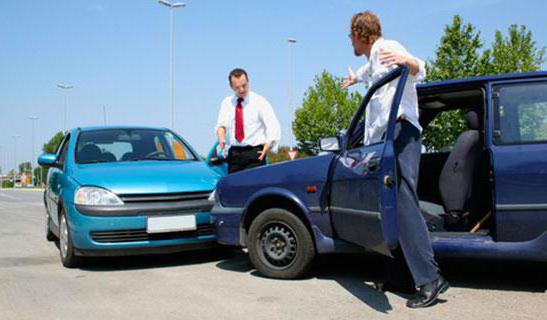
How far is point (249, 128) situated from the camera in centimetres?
617

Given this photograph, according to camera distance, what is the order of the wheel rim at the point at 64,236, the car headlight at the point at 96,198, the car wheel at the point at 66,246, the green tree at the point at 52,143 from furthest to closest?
the green tree at the point at 52,143
the wheel rim at the point at 64,236
the car wheel at the point at 66,246
the car headlight at the point at 96,198

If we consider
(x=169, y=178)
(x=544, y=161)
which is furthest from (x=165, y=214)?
(x=544, y=161)

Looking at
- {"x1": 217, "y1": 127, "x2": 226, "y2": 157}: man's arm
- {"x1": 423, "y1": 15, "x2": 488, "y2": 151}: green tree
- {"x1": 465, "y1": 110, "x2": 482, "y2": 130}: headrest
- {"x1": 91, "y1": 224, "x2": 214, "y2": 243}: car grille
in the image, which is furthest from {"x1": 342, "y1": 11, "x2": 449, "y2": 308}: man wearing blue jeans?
{"x1": 423, "y1": 15, "x2": 488, "y2": 151}: green tree

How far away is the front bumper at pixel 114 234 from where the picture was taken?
17.1 ft

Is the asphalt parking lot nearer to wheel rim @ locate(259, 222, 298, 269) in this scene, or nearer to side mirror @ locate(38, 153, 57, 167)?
wheel rim @ locate(259, 222, 298, 269)

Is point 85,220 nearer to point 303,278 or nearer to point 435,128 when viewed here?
point 303,278

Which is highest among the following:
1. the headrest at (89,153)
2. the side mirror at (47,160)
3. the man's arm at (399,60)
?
the man's arm at (399,60)


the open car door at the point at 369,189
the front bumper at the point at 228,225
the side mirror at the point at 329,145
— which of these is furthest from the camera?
the front bumper at the point at 228,225

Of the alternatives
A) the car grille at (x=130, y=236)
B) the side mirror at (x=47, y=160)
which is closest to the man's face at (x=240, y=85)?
the car grille at (x=130, y=236)

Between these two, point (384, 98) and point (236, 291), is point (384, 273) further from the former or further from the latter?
point (384, 98)

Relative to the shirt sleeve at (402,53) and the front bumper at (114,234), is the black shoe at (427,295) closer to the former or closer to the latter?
the shirt sleeve at (402,53)

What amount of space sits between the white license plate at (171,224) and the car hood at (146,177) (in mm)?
272

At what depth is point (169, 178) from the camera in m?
5.61

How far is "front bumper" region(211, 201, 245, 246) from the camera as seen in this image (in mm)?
5141
